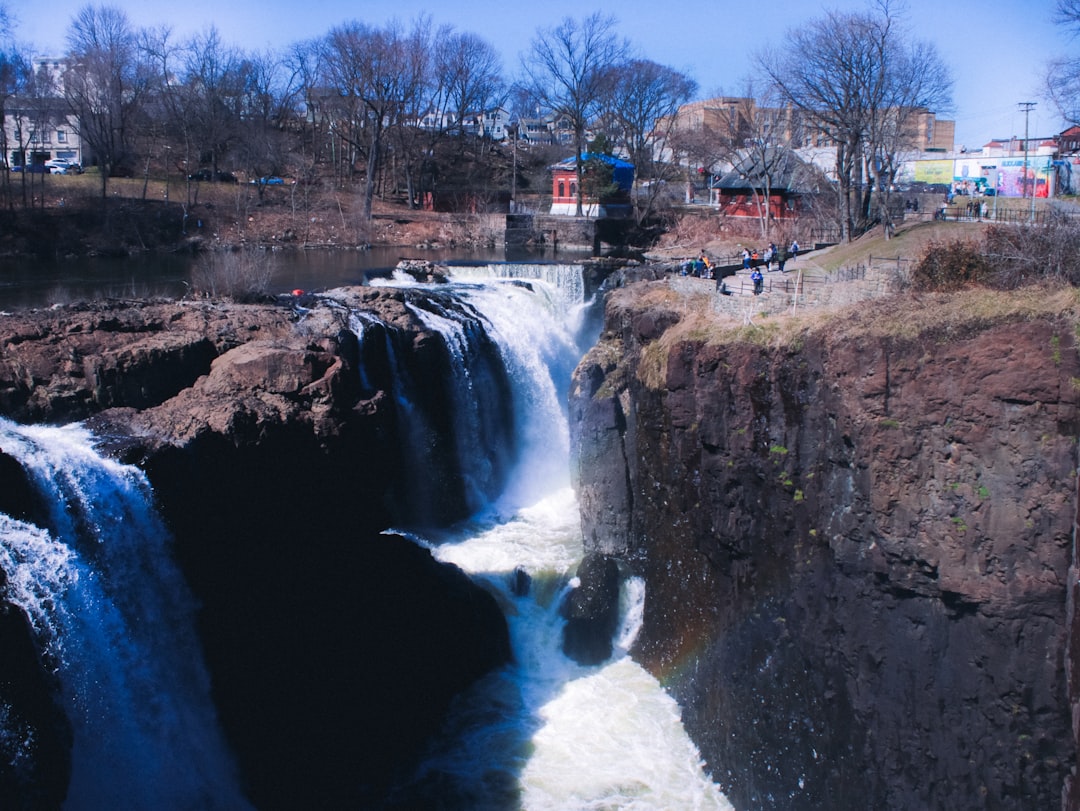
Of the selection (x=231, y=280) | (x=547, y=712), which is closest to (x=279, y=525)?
(x=547, y=712)

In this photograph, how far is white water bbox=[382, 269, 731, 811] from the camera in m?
15.4

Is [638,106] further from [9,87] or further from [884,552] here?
[884,552]

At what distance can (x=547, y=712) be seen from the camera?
17.4 m

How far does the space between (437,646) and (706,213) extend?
152 ft

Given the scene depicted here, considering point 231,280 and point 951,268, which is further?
point 231,280

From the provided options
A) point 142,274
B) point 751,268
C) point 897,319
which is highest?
point 751,268

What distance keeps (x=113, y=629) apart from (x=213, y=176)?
55.3 metres

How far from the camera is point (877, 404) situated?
13.5 m

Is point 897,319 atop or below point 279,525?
atop

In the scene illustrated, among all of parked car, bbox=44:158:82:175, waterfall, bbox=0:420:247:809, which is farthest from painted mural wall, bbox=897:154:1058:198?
parked car, bbox=44:158:82:175

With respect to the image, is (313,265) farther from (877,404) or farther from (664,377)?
(877,404)

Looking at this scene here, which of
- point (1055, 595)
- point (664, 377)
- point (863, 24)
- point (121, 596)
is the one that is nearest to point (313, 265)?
point (863, 24)

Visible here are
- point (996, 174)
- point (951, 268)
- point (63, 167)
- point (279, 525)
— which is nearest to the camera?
point (279, 525)

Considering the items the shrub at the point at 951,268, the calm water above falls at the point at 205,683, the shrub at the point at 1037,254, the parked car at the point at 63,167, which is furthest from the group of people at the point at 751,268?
the parked car at the point at 63,167
